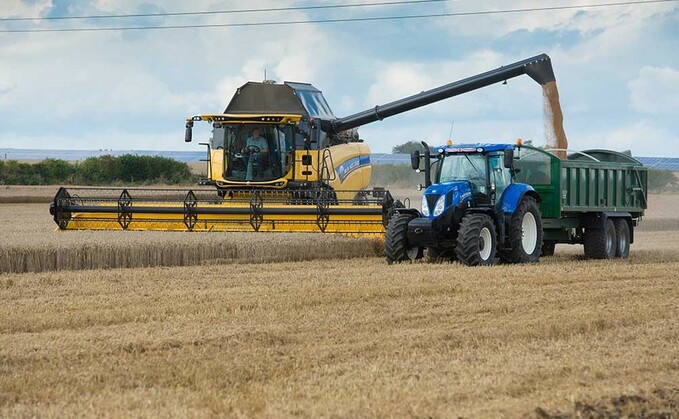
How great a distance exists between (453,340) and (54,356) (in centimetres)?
280

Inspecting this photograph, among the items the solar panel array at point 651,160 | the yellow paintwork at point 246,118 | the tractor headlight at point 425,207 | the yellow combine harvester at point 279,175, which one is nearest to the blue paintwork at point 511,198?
the tractor headlight at point 425,207

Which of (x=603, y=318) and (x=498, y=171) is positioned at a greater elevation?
(x=498, y=171)

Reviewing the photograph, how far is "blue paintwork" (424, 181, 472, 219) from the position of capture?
1417 cm

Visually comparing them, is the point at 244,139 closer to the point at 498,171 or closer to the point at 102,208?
the point at 102,208

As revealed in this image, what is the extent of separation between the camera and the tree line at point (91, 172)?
3800 cm

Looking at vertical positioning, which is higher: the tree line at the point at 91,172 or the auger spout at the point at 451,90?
the auger spout at the point at 451,90

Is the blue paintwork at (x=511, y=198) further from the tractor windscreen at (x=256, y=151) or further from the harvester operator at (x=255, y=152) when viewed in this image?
the harvester operator at (x=255, y=152)

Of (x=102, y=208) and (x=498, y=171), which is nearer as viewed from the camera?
(x=498, y=171)

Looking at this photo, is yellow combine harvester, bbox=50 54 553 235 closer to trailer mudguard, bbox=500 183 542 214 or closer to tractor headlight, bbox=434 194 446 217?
tractor headlight, bbox=434 194 446 217

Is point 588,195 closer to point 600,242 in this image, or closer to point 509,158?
point 600,242

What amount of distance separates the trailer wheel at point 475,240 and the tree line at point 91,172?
25410 mm

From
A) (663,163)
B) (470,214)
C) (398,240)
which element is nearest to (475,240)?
(470,214)

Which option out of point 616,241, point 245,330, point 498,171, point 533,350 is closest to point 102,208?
point 498,171

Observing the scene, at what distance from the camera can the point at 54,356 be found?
7207mm
